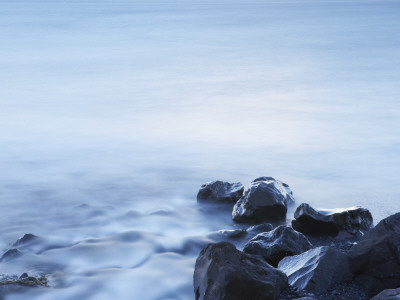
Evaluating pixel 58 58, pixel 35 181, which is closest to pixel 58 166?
pixel 35 181

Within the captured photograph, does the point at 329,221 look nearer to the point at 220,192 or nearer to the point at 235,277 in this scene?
the point at 220,192

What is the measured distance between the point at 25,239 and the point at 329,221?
4.68ft

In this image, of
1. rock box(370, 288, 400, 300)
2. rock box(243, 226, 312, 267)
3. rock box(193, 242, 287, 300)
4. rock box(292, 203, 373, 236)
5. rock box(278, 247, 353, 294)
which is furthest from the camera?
rock box(292, 203, 373, 236)

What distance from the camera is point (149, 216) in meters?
3.28

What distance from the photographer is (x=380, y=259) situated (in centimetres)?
215

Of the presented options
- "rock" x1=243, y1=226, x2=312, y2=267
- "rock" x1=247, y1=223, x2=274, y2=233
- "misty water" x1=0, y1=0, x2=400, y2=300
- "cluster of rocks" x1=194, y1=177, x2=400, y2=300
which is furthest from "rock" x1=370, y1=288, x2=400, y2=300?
"rock" x1=247, y1=223, x2=274, y2=233

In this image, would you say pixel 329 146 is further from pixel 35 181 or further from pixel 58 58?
pixel 58 58

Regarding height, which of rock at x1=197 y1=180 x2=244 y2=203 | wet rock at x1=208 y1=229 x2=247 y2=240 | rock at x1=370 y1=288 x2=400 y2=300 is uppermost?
rock at x1=370 y1=288 x2=400 y2=300

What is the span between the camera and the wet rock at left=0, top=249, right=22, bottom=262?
Result: 273 centimetres

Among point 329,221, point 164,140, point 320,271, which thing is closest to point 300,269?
point 320,271

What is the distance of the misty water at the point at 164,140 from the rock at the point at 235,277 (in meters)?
0.36

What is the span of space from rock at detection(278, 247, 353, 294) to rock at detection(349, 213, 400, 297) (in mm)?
45

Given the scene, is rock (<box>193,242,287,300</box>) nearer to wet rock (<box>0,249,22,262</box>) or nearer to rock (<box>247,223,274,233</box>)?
rock (<box>247,223,274,233</box>)

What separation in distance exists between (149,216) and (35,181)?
1.04 m
